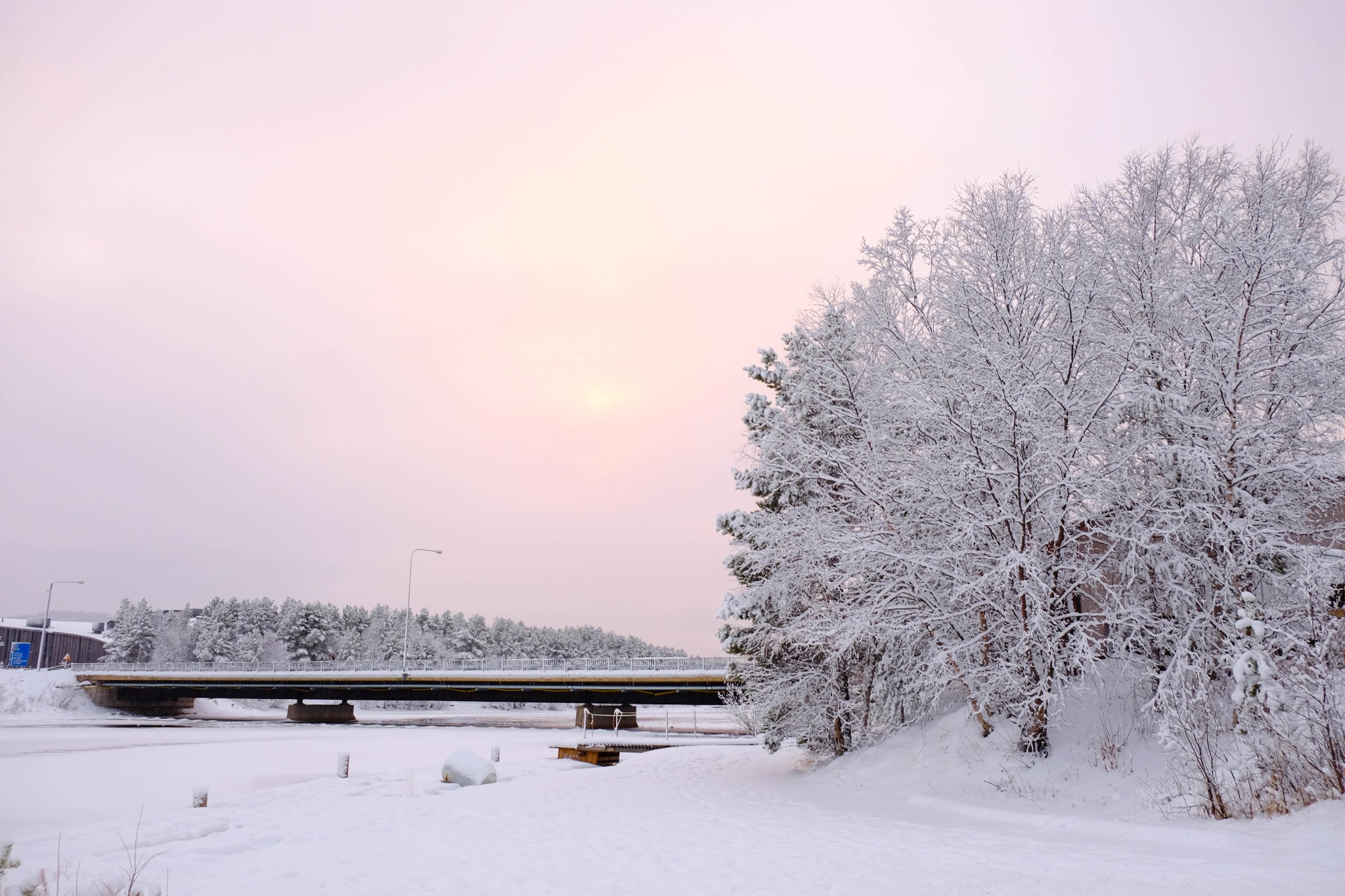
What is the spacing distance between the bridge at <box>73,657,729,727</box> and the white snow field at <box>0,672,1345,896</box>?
3217cm

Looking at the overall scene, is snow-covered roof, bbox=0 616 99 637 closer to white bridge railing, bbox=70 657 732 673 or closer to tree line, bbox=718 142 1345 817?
white bridge railing, bbox=70 657 732 673

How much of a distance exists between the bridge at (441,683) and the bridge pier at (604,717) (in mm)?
120

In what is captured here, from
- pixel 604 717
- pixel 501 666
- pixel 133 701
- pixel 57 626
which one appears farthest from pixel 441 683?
pixel 57 626

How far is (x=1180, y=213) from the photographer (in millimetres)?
17547

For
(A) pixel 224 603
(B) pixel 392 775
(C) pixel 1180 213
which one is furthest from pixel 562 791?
(A) pixel 224 603

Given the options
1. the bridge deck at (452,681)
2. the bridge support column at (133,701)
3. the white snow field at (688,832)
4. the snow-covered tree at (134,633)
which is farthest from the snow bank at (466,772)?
the snow-covered tree at (134,633)

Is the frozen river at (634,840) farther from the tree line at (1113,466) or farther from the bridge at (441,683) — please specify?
the bridge at (441,683)

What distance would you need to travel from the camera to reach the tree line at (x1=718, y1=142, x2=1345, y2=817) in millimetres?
12711

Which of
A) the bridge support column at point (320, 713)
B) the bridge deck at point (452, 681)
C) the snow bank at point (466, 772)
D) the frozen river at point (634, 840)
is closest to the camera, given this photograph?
the frozen river at point (634, 840)

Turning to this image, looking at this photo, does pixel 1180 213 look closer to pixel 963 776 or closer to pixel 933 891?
pixel 963 776

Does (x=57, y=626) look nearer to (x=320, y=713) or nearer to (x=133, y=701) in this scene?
(x=133, y=701)

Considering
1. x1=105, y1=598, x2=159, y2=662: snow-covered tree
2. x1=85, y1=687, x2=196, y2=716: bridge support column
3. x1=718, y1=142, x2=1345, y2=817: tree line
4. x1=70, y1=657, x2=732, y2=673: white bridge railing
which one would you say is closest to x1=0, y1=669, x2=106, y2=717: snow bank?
x1=85, y1=687, x2=196, y2=716: bridge support column

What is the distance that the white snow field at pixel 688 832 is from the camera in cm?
816

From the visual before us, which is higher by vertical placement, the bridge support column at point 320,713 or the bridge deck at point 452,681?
the bridge deck at point 452,681
